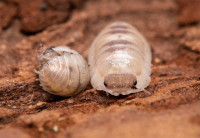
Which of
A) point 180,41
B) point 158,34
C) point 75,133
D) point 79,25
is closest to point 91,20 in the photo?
point 79,25

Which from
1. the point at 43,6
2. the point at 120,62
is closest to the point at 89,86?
the point at 120,62

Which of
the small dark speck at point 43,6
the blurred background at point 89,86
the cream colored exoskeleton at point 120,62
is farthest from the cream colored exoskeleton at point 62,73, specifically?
the small dark speck at point 43,6

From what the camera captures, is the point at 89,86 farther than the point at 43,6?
No

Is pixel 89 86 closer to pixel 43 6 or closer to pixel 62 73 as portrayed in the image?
pixel 62 73

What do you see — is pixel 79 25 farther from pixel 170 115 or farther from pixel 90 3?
pixel 170 115

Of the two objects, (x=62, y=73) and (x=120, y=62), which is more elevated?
(x=120, y=62)

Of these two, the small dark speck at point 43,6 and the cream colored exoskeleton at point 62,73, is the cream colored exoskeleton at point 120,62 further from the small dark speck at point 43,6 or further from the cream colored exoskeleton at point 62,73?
the small dark speck at point 43,6
